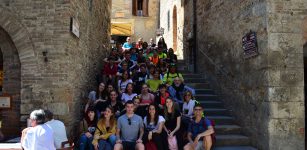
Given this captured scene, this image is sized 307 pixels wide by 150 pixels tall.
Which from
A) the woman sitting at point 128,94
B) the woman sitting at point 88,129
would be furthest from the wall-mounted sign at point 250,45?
the woman sitting at point 88,129

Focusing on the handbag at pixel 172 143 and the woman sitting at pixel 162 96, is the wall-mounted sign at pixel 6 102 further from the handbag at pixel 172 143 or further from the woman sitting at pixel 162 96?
the handbag at pixel 172 143

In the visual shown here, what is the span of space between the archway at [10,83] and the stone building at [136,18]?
1584 cm

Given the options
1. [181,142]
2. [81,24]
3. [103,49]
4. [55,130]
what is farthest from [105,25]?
[55,130]

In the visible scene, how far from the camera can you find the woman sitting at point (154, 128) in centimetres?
710

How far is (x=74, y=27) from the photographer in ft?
25.4

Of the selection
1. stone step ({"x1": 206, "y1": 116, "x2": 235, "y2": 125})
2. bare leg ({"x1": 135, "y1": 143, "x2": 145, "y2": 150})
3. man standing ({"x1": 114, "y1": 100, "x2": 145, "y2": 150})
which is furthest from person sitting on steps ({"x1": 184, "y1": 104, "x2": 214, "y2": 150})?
stone step ({"x1": 206, "y1": 116, "x2": 235, "y2": 125})

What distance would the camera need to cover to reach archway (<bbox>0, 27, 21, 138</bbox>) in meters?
7.57

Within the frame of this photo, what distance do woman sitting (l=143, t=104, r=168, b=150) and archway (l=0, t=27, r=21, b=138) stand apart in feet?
9.15

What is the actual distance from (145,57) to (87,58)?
3121 millimetres

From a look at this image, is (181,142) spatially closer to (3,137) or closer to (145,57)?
(3,137)

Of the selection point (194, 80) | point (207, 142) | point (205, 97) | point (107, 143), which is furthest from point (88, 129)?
point (194, 80)

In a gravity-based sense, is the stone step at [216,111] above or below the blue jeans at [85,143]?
above

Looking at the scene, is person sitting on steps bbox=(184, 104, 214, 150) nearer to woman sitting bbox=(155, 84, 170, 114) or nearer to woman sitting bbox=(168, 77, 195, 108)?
woman sitting bbox=(155, 84, 170, 114)

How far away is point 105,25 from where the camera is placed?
44.0ft
